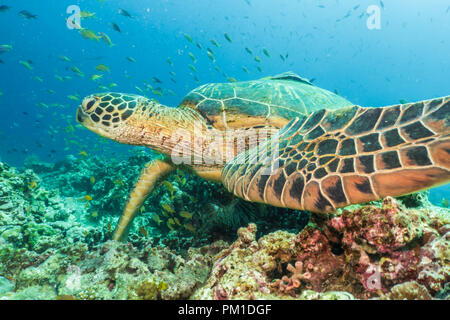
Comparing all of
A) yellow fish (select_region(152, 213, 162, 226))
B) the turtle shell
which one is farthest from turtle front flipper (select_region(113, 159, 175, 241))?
the turtle shell

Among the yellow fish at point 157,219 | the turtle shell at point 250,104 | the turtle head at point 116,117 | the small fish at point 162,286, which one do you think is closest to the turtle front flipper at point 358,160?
the small fish at point 162,286

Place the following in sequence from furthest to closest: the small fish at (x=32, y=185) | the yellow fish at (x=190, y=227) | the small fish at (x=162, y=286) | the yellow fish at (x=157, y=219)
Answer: the small fish at (x=32, y=185) < the yellow fish at (x=157, y=219) < the yellow fish at (x=190, y=227) < the small fish at (x=162, y=286)

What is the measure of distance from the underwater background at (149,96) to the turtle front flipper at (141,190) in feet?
0.75

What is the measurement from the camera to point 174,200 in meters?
3.94

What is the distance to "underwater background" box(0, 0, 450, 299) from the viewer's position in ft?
5.35

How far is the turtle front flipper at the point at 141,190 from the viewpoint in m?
3.16

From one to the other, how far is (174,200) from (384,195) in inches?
134

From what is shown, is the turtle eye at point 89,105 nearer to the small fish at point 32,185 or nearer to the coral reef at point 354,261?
the small fish at point 32,185

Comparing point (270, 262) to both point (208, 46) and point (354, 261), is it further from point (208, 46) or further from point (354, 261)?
point (208, 46)

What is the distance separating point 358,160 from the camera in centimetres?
114

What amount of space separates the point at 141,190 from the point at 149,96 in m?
31.8

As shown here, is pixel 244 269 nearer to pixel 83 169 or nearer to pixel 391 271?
pixel 391 271

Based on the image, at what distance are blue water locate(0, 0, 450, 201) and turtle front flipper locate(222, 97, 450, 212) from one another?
2861 inches

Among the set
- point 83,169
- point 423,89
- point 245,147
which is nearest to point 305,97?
point 245,147
